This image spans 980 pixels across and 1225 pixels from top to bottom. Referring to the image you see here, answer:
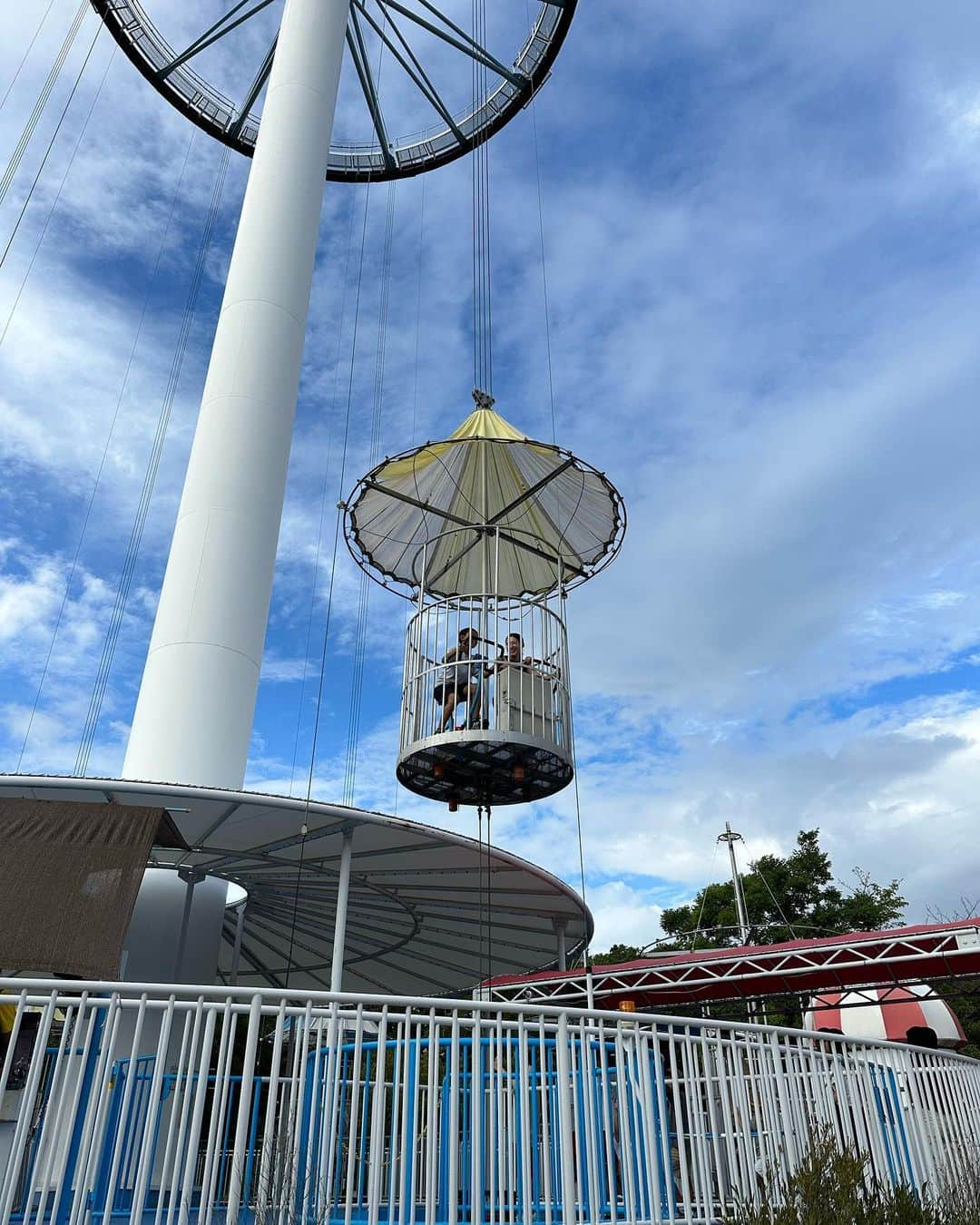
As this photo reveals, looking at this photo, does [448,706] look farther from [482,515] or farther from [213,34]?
[213,34]

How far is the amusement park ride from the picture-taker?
521cm

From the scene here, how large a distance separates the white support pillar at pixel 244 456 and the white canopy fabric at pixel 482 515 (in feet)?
6.07

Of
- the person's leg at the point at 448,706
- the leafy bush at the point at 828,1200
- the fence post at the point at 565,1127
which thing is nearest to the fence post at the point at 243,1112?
the fence post at the point at 565,1127

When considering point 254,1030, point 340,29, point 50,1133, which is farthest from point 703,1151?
point 340,29

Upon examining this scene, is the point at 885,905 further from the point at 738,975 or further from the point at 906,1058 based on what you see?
the point at 906,1058

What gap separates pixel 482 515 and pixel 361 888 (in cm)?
571

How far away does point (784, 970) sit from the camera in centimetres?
1466

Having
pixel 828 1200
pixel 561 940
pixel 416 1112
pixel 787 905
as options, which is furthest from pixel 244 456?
pixel 787 905

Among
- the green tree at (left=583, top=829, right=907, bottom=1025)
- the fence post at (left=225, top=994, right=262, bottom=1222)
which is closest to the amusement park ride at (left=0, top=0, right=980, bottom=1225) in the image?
the fence post at (left=225, top=994, right=262, bottom=1222)

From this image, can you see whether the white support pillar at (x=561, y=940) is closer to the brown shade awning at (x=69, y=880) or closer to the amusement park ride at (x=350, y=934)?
the amusement park ride at (x=350, y=934)

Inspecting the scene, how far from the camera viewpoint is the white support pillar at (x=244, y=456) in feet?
43.7

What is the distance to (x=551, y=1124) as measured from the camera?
25.5 ft

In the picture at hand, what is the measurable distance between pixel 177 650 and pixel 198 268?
48.3ft

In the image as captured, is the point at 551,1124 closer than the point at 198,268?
Yes
